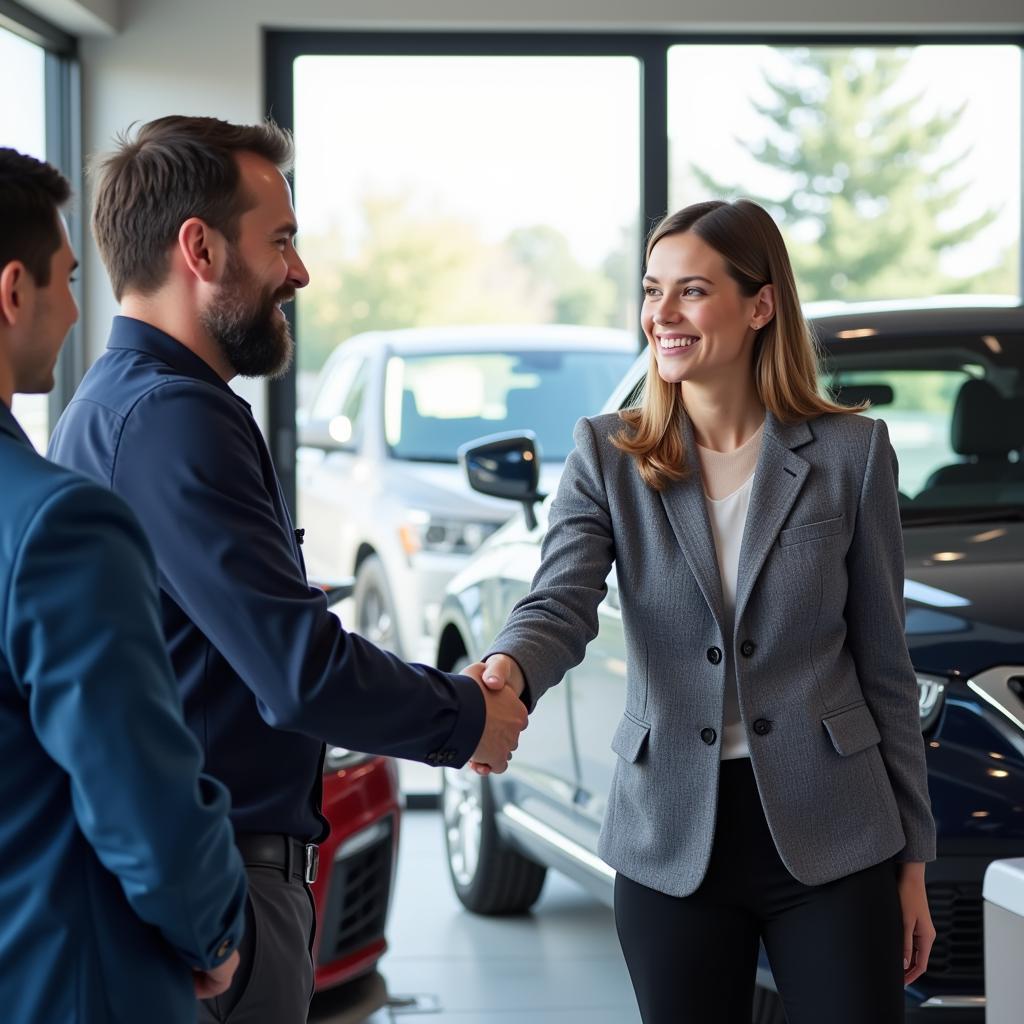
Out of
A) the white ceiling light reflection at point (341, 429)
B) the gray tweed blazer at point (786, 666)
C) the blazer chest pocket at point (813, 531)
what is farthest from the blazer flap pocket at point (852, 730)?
the white ceiling light reflection at point (341, 429)

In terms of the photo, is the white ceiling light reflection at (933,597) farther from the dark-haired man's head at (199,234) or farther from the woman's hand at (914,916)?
the dark-haired man's head at (199,234)

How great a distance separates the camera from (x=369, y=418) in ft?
23.6

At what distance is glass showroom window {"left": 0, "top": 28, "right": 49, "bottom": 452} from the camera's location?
5.30m

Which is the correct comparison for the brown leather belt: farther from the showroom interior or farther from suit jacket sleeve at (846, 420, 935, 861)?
the showroom interior

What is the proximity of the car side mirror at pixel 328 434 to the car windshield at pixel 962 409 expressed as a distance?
10.3 feet

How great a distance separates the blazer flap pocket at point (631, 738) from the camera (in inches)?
92.3

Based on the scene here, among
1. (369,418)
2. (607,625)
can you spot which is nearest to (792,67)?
(369,418)

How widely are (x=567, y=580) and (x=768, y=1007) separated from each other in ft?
3.81

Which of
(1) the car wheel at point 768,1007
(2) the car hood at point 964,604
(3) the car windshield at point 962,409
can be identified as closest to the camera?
(2) the car hood at point 964,604

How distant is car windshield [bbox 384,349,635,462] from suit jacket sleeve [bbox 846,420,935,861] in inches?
177

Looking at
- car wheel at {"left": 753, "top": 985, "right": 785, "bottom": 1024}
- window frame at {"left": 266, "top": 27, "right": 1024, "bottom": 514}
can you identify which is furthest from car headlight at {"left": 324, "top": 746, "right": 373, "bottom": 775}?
window frame at {"left": 266, "top": 27, "right": 1024, "bottom": 514}

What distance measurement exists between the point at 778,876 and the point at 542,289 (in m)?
4.40

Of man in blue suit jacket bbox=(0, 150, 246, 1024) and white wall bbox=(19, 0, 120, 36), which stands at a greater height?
white wall bbox=(19, 0, 120, 36)

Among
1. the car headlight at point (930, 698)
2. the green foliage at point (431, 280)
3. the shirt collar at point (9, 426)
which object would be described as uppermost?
the green foliage at point (431, 280)
